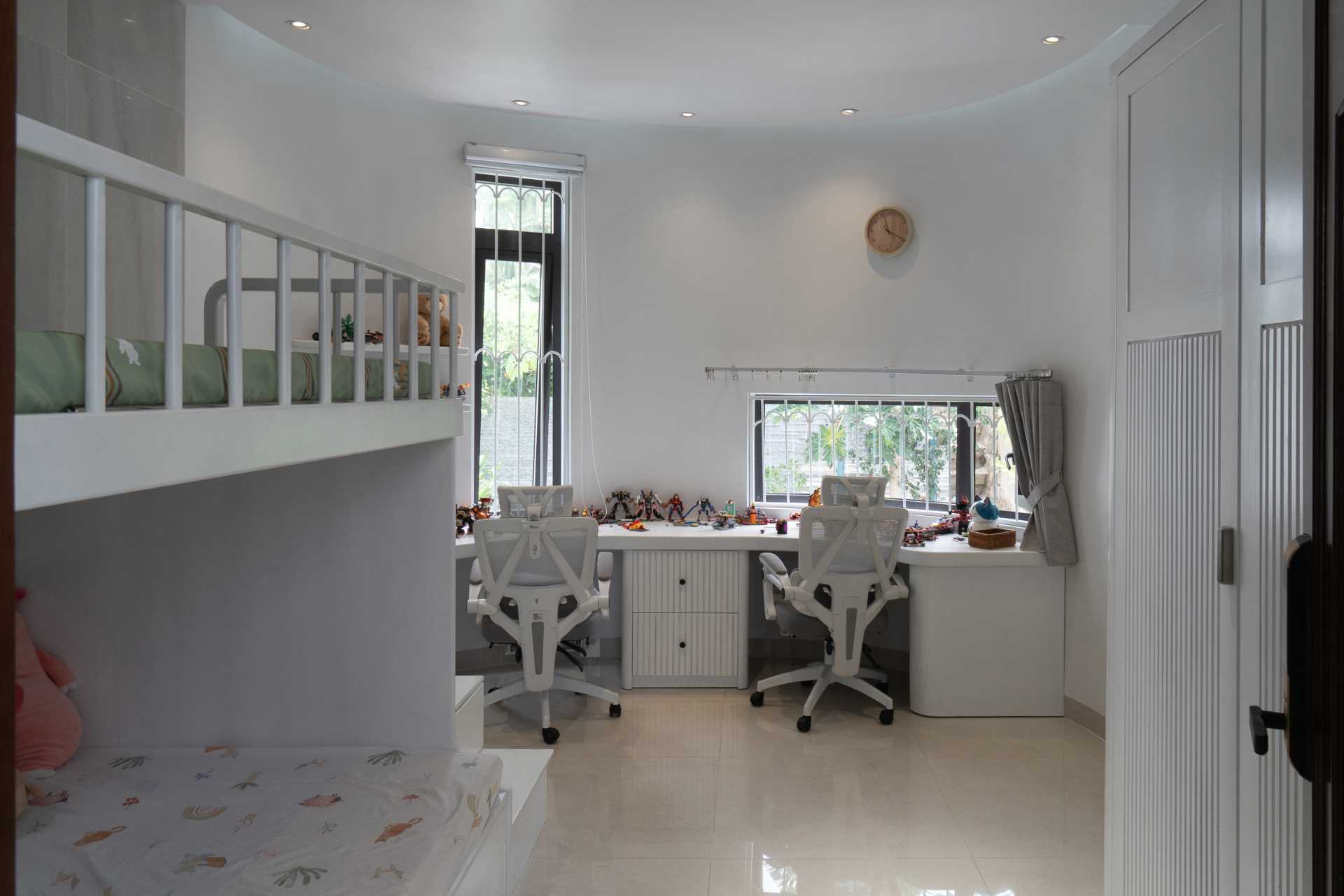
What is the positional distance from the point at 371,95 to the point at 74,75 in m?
1.54

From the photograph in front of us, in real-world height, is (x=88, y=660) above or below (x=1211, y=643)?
below

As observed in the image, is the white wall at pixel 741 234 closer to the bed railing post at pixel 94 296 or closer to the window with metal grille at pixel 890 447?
the window with metal grille at pixel 890 447

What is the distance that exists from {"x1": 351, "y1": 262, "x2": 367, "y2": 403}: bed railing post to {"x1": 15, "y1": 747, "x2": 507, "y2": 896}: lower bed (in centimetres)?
90

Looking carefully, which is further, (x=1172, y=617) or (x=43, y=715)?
(x=43, y=715)

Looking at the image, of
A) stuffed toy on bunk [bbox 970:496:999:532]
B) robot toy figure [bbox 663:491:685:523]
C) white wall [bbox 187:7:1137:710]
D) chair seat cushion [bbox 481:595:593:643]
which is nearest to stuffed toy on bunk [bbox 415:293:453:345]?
white wall [bbox 187:7:1137:710]

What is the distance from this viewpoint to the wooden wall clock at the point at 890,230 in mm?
4496

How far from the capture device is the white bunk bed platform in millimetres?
944

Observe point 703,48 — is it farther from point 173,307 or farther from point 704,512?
point 173,307

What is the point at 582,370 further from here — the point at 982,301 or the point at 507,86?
the point at 982,301

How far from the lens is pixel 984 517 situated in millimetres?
3951

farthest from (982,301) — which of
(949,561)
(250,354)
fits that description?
(250,354)

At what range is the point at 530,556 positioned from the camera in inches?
137

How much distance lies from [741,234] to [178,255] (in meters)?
3.78

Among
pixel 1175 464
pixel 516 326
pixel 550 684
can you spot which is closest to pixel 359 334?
pixel 1175 464
